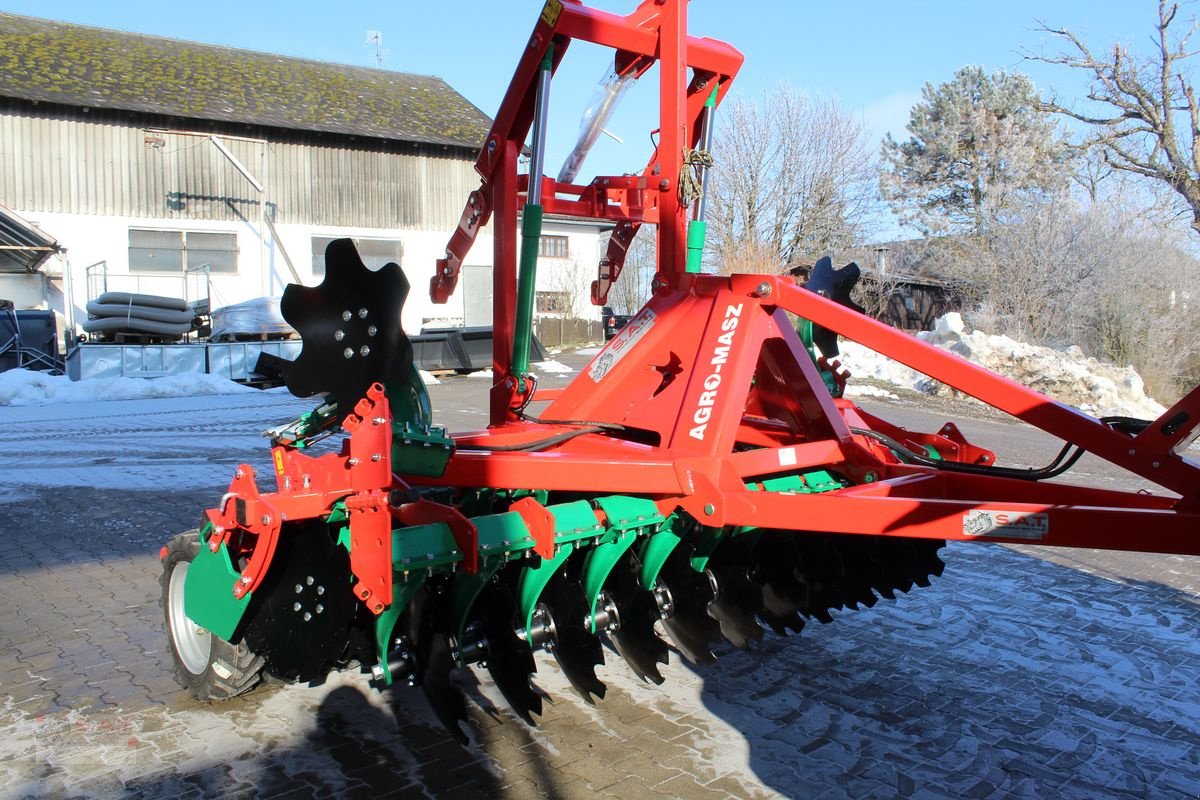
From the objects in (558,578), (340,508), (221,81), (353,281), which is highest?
(221,81)

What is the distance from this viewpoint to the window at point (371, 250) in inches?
915

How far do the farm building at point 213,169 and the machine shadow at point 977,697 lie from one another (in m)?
17.7

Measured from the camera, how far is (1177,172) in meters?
19.7

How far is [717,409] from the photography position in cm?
334

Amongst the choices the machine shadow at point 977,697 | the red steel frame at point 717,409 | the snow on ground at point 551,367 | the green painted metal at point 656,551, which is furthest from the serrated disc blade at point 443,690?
the snow on ground at point 551,367

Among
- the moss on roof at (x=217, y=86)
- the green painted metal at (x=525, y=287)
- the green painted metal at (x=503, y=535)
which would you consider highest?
the moss on roof at (x=217, y=86)

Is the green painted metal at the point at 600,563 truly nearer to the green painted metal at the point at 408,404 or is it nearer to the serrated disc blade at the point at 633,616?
the serrated disc blade at the point at 633,616

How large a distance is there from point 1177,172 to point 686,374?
20.1m

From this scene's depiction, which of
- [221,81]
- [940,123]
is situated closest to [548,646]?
[221,81]

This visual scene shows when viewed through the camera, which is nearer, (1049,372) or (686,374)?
(686,374)

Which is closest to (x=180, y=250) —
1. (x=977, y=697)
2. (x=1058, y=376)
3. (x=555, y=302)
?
(x=555, y=302)

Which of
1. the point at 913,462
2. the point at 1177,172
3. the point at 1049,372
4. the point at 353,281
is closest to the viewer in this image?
the point at 353,281

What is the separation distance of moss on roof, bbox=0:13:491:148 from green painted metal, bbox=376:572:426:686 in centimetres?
2067

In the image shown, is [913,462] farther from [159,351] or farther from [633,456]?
[159,351]
